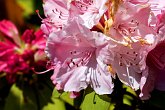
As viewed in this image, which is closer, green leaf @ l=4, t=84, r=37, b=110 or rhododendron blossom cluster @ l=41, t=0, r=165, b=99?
rhododendron blossom cluster @ l=41, t=0, r=165, b=99

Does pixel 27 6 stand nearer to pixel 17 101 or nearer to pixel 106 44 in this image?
pixel 17 101

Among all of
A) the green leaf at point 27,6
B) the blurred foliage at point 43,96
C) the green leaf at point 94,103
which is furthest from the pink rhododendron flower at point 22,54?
the green leaf at point 27,6

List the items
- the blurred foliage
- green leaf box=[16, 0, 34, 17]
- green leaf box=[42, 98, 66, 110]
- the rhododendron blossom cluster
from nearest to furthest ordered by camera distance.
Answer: the rhododendron blossom cluster
the blurred foliage
green leaf box=[42, 98, 66, 110]
green leaf box=[16, 0, 34, 17]

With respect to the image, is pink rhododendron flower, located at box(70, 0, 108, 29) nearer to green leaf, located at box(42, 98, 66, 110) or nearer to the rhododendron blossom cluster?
the rhododendron blossom cluster

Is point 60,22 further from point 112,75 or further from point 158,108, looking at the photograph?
point 158,108

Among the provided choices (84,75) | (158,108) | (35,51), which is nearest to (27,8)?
(35,51)

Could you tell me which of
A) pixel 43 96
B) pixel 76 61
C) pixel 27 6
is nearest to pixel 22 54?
pixel 43 96

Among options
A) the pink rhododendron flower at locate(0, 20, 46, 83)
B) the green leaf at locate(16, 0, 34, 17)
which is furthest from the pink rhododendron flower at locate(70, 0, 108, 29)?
the green leaf at locate(16, 0, 34, 17)
